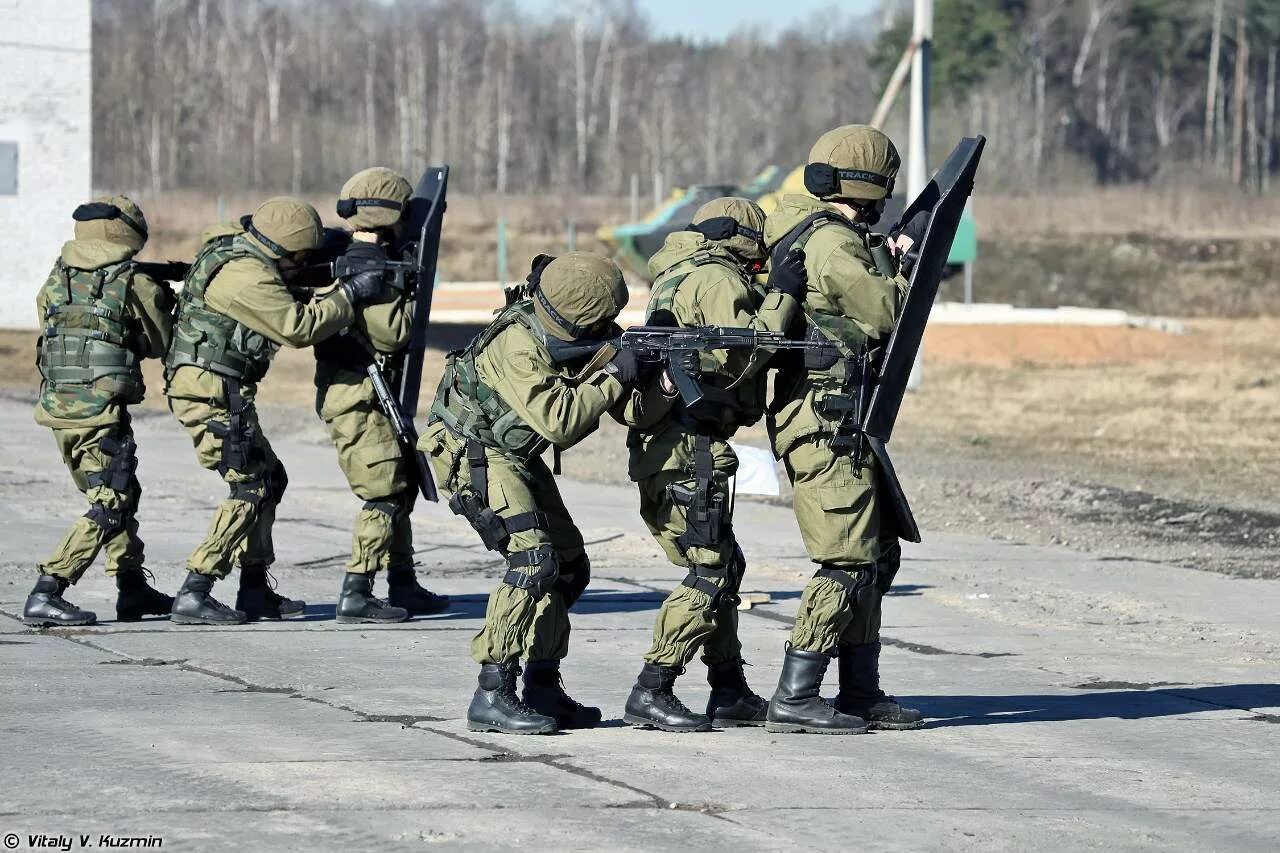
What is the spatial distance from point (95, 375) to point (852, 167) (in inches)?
155

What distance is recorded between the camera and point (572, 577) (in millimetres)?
7098

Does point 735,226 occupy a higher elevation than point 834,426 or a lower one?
higher

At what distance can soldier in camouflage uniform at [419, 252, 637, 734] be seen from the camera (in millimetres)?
6672

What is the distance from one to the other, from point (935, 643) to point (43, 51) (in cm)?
2220

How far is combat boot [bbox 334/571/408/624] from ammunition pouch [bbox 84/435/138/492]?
1.13 metres

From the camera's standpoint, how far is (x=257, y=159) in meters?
69.1

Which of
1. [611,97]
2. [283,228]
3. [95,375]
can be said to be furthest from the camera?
[611,97]

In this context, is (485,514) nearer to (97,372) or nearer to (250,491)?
(250,491)

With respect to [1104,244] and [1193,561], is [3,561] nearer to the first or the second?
[1193,561]

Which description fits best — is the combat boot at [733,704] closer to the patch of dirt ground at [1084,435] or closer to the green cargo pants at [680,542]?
the green cargo pants at [680,542]

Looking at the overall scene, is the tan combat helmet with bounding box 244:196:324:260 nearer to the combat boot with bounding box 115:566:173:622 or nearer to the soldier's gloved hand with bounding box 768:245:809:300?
the combat boot with bounding box 115:566:173:622

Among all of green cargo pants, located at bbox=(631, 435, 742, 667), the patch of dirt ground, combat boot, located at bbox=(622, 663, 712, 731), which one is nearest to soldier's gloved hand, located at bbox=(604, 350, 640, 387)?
green cargo pants, located at bbox=(631, 435, 742, 667)

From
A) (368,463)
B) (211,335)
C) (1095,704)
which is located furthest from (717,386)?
(211,335)

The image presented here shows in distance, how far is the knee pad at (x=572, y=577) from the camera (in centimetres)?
704
